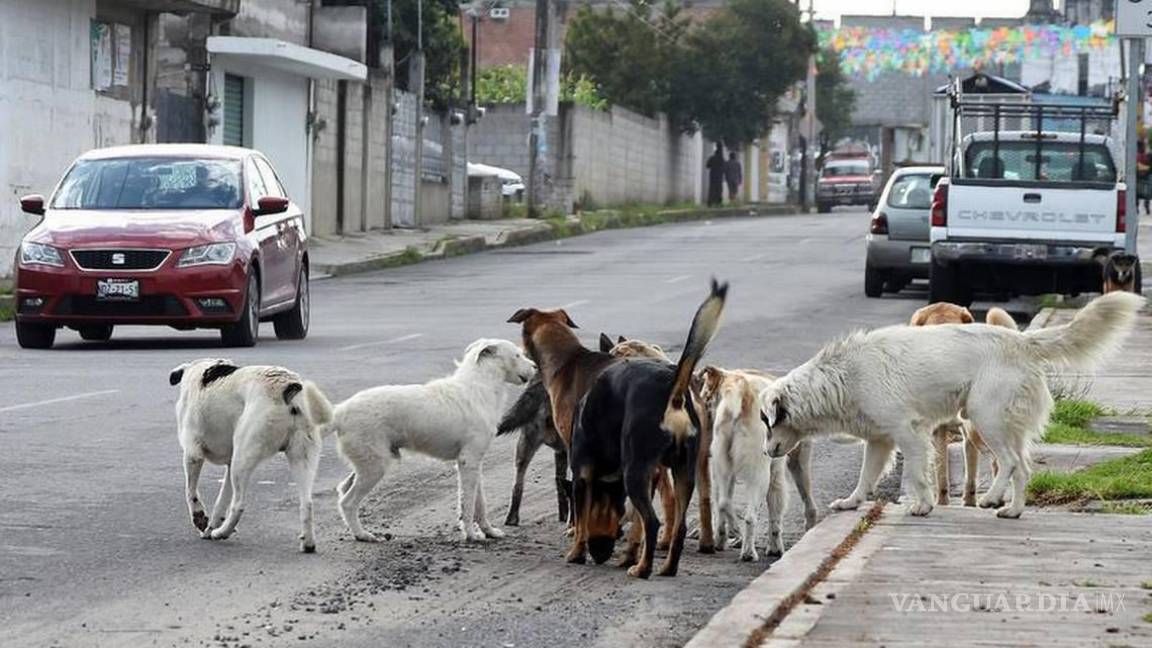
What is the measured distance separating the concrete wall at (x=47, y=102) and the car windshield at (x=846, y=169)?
4333cm

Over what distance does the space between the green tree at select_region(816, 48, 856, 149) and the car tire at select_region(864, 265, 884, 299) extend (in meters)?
61.7

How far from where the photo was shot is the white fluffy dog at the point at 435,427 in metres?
9.68

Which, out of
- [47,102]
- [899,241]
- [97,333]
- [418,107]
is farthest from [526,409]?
[418,107]

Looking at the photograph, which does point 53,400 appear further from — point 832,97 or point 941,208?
point 832,97

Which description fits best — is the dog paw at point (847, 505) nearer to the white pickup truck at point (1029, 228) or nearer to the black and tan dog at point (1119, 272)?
the black and tan dog at point (1119, 272)

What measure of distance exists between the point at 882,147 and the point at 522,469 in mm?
95584

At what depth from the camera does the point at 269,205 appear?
66.3ft

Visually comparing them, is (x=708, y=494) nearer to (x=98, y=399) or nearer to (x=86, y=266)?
(x=98, y=399)

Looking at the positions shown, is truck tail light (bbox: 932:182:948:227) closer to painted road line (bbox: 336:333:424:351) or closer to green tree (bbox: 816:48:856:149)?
painted road line (bbox: 336:333:424:351)

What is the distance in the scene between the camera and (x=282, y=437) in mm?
9547

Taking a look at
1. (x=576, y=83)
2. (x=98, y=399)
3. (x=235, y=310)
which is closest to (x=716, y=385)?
(x=98, y=399)

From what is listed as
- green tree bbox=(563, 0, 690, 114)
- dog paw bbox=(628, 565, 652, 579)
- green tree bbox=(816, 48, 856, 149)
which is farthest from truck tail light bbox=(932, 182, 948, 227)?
green tree bbox=(816, 48, 856, 149)

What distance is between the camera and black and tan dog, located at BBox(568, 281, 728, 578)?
8.85 m

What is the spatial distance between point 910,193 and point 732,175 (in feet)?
143
